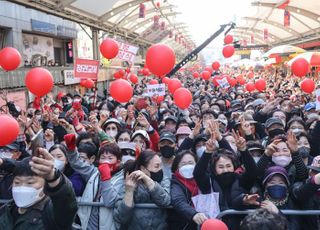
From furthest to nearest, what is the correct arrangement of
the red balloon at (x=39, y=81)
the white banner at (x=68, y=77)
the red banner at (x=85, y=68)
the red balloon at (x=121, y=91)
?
the white banner at (x=68, y=77) < the red banner at (x=85, y=68) < the red balloon at (x=121, y=91) < the red balloon at (x=39, y=81)

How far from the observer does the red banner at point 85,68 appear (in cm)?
837

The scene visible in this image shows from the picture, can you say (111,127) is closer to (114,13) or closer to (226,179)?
(226,179)

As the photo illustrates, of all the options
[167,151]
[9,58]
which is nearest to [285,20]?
[9,58]

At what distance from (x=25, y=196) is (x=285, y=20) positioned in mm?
19137

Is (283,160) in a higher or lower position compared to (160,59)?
lower

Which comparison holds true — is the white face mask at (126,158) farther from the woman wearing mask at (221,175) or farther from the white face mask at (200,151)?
the woman wearing mask at (221,175)

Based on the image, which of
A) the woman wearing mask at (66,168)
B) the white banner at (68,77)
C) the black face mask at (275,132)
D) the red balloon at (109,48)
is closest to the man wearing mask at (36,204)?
the woman wearing mask at (66,168)

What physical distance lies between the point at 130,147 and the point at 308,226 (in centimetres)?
206

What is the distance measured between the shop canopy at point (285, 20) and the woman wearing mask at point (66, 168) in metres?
15.5

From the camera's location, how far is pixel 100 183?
137 inches

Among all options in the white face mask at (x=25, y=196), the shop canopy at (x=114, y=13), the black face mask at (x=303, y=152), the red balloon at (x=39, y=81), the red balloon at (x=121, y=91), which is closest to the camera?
the white face mask at (x=25, y=196)

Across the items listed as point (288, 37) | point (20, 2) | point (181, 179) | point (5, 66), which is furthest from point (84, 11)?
point (288, 37)

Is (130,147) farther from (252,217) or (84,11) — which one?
(84,11)

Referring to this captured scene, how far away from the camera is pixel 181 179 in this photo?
3539mm
